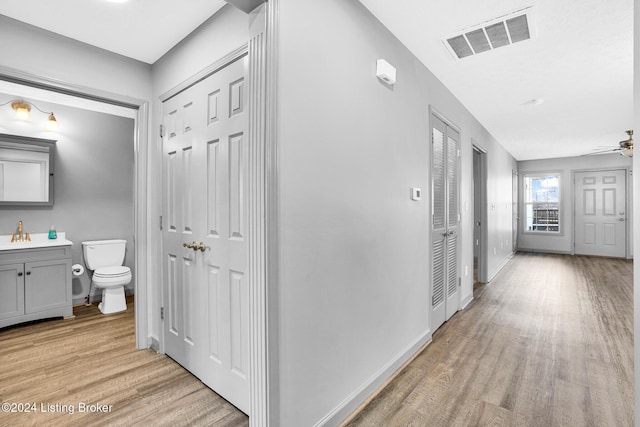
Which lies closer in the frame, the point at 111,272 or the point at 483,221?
the point at 111,272

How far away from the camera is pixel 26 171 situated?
3428 millimetres

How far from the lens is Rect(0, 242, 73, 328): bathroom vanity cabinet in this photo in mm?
2951

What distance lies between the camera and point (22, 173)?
340 cm

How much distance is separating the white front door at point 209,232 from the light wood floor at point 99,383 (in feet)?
0.47

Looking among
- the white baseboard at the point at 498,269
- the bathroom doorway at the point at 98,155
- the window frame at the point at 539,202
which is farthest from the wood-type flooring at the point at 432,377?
the window frame at the point at 539,202

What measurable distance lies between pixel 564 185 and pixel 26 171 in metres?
10.5

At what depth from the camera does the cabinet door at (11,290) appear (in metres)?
2.93

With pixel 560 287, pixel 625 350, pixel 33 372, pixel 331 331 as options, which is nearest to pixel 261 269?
pixel 331 331

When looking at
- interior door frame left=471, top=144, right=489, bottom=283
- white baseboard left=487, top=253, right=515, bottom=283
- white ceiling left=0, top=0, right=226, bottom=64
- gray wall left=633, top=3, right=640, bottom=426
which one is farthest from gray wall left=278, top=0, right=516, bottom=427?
white baseboard left=487, top=253, right=515, bottom=283

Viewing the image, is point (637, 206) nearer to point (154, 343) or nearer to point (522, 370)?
point (522, 370)

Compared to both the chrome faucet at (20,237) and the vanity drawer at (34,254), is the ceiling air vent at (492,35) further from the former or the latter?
the chrome faucet at (20,237)

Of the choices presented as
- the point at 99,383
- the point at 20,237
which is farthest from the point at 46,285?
the point at 99,383

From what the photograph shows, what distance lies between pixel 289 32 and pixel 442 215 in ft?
7.76

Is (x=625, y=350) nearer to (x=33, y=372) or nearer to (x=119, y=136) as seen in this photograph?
(x=33, y=372)
